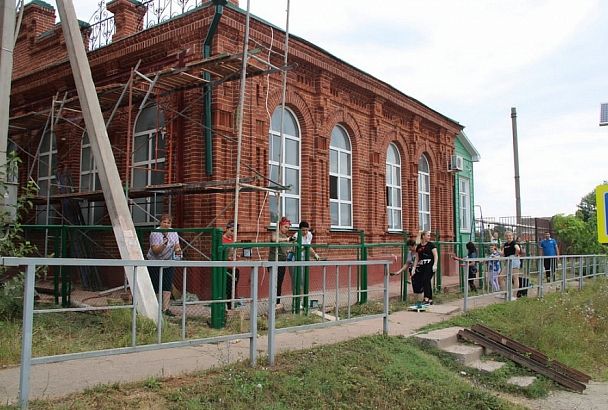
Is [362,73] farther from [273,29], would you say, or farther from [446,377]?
[446,377]

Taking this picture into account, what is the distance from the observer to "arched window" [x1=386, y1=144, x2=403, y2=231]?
54.4 ft

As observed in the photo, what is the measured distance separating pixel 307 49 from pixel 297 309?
21.5ft

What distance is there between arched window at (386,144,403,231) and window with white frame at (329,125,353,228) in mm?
2055

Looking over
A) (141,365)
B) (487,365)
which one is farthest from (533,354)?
(141,365)

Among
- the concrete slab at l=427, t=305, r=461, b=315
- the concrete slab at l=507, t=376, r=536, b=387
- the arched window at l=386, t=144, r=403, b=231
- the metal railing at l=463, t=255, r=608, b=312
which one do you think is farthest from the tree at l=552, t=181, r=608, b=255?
the concrete slab at l=507, t=376, r=536, b=387

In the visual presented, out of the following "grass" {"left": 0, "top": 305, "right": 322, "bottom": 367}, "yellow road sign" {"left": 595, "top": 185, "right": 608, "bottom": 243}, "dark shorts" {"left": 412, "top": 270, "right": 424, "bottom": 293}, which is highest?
"yellow road sign" {"left": 595, "top": 185, "right": 608, "bottom": 243}

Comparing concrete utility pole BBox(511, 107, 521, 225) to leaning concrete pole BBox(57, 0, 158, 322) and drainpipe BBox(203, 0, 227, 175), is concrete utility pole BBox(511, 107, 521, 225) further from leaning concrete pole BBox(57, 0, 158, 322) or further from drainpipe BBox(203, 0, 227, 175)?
leaning concrete pole BBox(57, 0, 158, 322)

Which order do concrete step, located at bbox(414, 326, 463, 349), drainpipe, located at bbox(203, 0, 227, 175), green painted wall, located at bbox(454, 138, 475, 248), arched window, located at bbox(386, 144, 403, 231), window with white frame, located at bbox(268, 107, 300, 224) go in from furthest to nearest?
green painted wall, located at bbox(454, 138, 475, 248)
arched window, located at bbox(386, 144, 403, 231)
window with white frame, located at bbox(268, 107, 300, 224)
drainpipe, located at bbox(203, 0, 227, 175)
concrete step, located at bbox(414, 326, 463, 349)

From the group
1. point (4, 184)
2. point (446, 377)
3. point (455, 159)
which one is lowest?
point (446, 377)

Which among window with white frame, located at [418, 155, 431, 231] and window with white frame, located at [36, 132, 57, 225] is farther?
window with white frame, located at [418, 155, 431, 231]

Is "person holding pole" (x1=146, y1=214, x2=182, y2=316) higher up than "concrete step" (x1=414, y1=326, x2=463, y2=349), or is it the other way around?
"person holding pole" (x1=146, y1=214, x2=182, y2=316)

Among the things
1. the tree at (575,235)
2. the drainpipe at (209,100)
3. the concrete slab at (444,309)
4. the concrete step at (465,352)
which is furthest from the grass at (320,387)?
the tree at (575,235)

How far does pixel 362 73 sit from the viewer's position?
14750 millimetres

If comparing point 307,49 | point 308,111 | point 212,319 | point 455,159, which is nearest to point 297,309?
point 212,319
